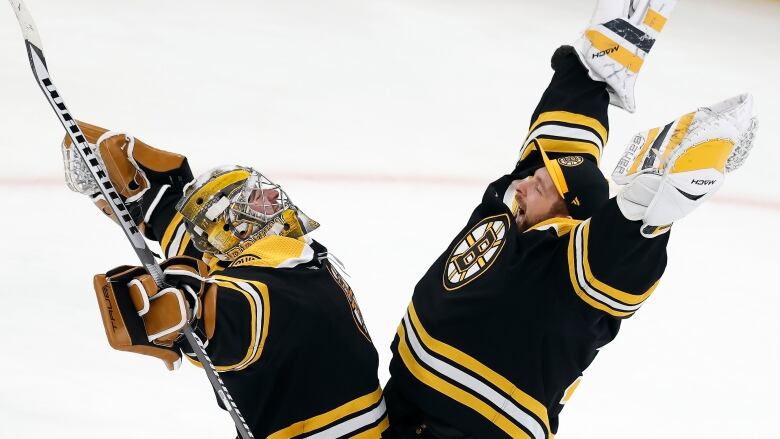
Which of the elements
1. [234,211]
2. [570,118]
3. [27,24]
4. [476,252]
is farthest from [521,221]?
[27,24]

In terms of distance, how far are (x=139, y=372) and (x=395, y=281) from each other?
0.88m

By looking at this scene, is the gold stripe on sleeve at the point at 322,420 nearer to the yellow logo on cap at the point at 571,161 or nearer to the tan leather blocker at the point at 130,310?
the tan leather blocker at the point at 130,310

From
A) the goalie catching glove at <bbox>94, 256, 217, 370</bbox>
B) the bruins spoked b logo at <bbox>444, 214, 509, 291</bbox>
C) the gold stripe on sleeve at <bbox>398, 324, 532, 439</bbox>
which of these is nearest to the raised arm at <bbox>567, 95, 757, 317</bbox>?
the bruins spoked b logo at <bbox>444, 214, 509, 291</bbox>

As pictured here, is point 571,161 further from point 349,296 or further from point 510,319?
point 349,296

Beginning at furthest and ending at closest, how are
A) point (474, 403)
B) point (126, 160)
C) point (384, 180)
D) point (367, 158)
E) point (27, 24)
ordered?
1. point (367, 158)
2. point (384, 180)
3. point (126, 160)
4. point (474, 403)
5. point (27, 24)

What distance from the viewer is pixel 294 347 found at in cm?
197

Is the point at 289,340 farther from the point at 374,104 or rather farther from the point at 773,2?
the point at 773,2

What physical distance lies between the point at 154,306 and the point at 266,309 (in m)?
0.25

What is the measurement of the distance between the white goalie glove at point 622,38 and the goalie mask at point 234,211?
2.65 feet

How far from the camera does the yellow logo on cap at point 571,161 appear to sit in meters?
2.26

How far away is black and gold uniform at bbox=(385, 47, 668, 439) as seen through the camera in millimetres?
1895

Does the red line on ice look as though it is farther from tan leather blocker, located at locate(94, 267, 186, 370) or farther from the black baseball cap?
tan leather blocker, located at locate(94, 267, 186, 370)

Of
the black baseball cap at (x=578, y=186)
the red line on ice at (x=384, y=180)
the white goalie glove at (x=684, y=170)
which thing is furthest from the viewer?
the red line on ice at (x=384, y=180)

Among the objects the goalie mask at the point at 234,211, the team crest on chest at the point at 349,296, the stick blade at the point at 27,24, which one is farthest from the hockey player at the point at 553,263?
the stick blade at the point at 27,24
